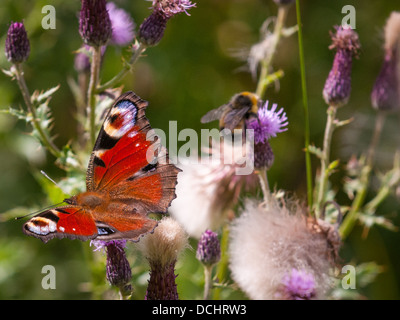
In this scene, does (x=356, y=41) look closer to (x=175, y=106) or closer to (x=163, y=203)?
(x=163, y=203)

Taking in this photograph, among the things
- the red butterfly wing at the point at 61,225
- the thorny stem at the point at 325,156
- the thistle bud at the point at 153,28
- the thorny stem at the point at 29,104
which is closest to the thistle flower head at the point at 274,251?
the thorny stem at the point at 325,156

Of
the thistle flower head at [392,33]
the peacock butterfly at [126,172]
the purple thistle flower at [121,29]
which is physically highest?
the purple thistle flower at [121,29]

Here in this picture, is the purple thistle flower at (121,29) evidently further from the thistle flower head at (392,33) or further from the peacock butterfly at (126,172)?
the thistle flower head at (392,33)

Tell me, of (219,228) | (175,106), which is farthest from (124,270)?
(175,106)

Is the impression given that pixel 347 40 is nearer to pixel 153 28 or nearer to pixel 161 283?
pixel 153 28

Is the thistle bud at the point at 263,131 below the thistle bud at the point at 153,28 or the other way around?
below

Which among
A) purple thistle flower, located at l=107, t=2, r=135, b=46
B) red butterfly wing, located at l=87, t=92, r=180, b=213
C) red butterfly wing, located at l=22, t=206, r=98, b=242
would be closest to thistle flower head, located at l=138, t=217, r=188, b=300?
red butterfly wing, located at l=87, t=92, r=180, b=213
